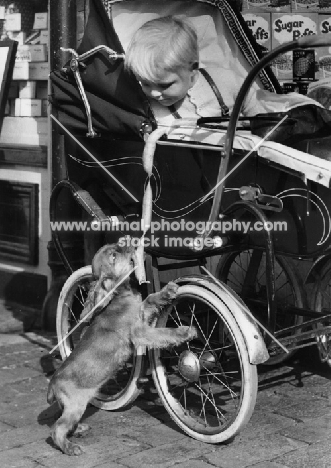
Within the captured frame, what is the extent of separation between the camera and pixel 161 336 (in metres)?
4.39

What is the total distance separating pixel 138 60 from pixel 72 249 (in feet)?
7.39

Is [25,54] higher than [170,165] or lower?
higher

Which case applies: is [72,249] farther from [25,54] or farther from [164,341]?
[164,341]

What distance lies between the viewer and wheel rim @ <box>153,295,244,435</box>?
4.43 meters

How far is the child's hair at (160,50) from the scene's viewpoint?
4.55 m

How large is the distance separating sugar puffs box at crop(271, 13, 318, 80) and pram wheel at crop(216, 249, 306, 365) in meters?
1.50

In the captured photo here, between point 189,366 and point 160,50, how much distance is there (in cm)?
157

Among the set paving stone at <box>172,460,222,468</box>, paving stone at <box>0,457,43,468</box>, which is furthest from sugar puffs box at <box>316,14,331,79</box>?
paving stone at <box>0,457,43,468</box>

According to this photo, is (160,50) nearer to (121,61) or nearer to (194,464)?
(121,61)

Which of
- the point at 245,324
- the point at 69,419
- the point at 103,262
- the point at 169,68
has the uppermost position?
the point at 169,68

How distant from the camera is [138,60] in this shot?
457cm

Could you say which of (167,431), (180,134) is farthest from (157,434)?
(180,134)

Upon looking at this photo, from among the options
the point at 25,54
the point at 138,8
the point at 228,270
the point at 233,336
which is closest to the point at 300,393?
the point at 228,270

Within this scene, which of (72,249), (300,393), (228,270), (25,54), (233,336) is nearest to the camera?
(233,336)
